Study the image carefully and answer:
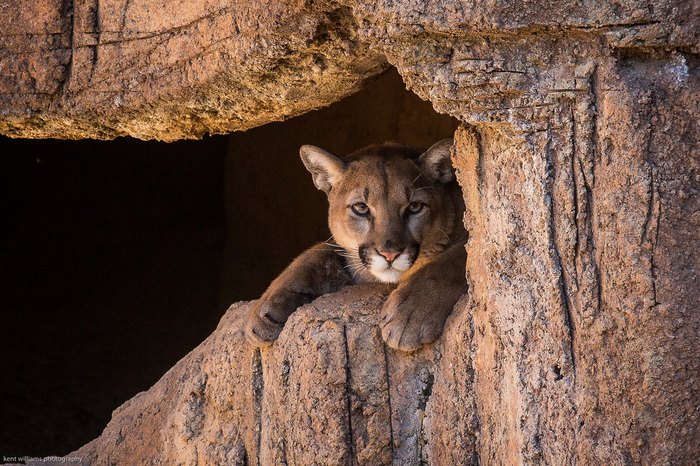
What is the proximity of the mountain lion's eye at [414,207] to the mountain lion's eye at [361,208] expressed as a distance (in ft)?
0.66

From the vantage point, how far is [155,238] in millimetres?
9445

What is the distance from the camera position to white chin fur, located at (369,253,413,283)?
13.2 feet

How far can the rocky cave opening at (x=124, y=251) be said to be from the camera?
8.29m

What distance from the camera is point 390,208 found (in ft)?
14.0

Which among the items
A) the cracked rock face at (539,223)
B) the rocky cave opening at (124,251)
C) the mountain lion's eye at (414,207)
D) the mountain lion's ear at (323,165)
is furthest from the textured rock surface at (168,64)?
the rocky cave opening at (124,251)

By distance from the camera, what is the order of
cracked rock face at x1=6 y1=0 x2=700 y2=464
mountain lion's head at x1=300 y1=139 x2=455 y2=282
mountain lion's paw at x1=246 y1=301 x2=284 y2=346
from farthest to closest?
mountain lion's head at x1=300 y1=139 x2=455 y2=282 < mountain lion's paw at x1=246 y1=301 x2=284 y2=346 < cracked rock face at x1=6 y1=0 x2=700 y2=464

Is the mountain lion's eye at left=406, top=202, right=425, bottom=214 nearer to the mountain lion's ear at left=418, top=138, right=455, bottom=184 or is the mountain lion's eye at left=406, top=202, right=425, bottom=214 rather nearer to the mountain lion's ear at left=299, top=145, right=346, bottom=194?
the mountain lion's ear at left=418, top=138, right=455, bottom=184

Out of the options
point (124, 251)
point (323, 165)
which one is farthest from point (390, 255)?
point (124, 251)

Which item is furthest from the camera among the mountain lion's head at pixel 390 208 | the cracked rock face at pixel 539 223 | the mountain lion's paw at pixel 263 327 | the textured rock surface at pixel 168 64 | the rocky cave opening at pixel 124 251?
the rocky cave opening at pixel 124 251

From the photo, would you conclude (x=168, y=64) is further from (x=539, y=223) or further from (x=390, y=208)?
(x=539, y=223)

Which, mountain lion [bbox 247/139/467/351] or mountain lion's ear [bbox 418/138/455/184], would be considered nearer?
mountain lion [bbox 247/139/467/351]

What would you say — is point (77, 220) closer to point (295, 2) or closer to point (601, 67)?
point (295, 2)

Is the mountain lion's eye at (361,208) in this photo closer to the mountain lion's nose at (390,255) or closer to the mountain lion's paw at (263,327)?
the mountain lion's nose at (390,255)

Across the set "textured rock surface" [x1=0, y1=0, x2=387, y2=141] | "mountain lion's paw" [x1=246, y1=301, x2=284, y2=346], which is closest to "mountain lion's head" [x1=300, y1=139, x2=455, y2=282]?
"mountain lion's paw" [x1=246, y1=301, x2=284, y2=346]
